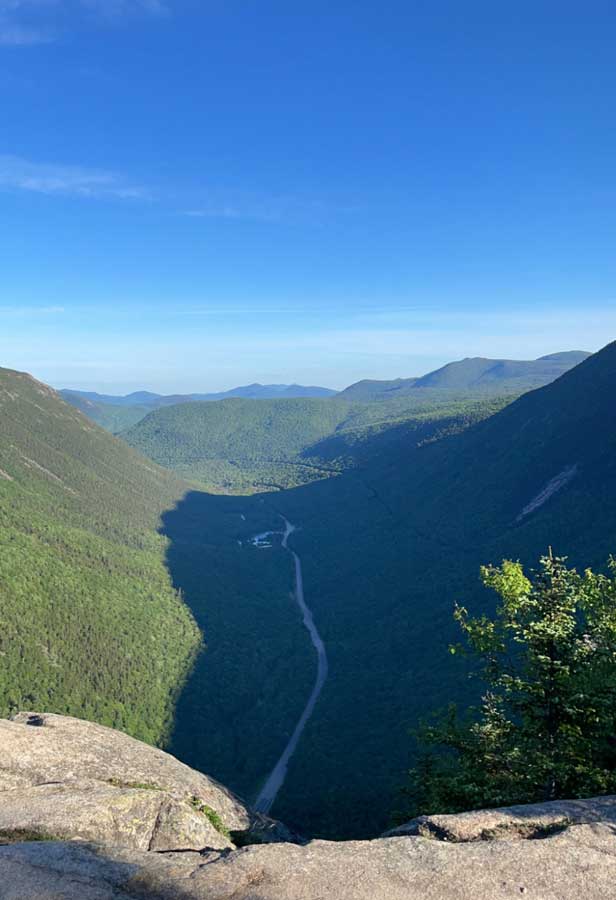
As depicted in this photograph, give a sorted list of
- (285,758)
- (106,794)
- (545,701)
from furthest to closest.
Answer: (285,758)
(106,794)
(545,701)

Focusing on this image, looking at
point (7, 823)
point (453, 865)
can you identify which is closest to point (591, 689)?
point (453, 865)

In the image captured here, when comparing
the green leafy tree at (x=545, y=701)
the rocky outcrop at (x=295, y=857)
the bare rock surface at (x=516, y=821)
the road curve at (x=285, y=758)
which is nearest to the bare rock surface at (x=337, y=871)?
the rocky outcrop at (x=295, y=857)

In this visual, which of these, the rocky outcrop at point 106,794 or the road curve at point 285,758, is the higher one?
the rocky outcrop at point 106,794

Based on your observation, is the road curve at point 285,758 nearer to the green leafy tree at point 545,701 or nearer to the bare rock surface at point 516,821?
the green leafy tree at point 545,701

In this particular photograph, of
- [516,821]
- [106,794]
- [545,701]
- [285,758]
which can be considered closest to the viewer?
[516,821]

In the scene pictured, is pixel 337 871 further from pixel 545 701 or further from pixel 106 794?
pixel 106 794

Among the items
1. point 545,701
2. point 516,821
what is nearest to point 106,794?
point 516,821

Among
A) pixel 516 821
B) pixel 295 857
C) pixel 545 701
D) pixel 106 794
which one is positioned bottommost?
pixel 106 794

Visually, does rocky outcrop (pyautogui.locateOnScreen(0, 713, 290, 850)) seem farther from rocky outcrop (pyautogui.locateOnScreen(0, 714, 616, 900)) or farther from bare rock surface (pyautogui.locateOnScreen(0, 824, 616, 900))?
bare rock surface (pyautogui.locateOnScreen(0, 824, 616, 900))
